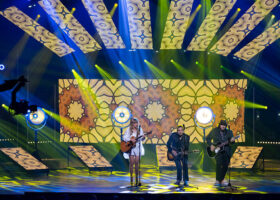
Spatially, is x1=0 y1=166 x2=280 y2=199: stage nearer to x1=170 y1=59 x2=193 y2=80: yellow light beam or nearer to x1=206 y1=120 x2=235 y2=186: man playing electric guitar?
x1=206 y1=120 x2=235 y2=186: man playing electric guitar

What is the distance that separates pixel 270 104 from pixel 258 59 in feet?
6.70

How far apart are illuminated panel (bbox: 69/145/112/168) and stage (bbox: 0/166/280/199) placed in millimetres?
256

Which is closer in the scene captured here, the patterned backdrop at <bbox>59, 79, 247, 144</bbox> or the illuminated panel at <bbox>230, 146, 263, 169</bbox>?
the illuminated panel at <bbox>230, 146, 263, 169</bbox>

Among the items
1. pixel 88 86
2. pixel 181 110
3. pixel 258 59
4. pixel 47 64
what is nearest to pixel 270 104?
pixel 258 59

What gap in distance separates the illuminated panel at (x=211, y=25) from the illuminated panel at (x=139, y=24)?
1.46 m

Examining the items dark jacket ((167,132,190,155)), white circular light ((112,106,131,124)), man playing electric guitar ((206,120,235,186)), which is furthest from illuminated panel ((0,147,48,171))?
man playing electric guitar ((206,120,235,186))

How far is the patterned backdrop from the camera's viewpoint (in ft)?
46.8

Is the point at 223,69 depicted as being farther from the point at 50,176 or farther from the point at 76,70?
the point at 50,176

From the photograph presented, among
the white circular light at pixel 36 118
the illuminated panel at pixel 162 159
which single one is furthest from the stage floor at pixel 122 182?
the white circular light at pixel 36 118

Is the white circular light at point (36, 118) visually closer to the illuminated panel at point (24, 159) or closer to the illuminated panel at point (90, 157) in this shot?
the illuminated panel at point (24, 159)

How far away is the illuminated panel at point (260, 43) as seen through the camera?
12.0 m

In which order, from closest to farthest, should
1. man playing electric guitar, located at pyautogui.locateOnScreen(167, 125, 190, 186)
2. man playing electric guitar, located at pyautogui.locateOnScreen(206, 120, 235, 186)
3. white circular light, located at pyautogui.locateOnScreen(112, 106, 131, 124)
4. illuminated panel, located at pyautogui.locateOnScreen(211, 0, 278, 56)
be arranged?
1. man playing electric guitar, located at pyautogui.locateOnScreen(206, 120, 235, 186)
2. man playing electric guitar, located at pyautogui.locateOnScreen(167, 125, 190, 186)
3. illuminated panel, located at pyautogui.locateOnScreen(211, 0, 278, 56)
4. white circular light, located at pyautogui.locateOnScreen(112, 106, 131, 124)

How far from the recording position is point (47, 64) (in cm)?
1460
